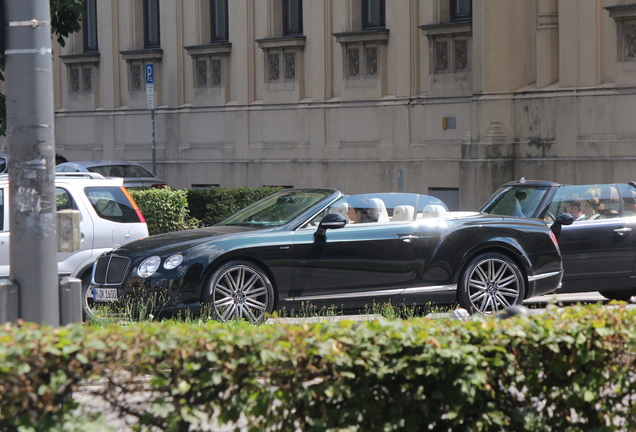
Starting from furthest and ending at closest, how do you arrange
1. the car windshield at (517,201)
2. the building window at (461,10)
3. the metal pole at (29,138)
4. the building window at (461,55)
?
the building window at (461,10), the building window at (461,55), the car windshield at (517,201), the metal pole at (29,138)

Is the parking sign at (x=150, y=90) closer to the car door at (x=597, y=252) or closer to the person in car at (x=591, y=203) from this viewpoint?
the person in car at (x=591, y=203)

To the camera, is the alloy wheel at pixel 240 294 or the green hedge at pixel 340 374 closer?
the green hedge at pixel 340 374

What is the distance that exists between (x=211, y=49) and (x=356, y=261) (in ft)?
54.7

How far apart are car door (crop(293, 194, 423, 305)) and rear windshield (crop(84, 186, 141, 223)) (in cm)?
239

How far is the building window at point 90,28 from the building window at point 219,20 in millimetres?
4289

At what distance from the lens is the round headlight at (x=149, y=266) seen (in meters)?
10.1

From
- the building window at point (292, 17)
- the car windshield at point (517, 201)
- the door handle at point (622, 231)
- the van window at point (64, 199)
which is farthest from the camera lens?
the building window at point (292, 17)

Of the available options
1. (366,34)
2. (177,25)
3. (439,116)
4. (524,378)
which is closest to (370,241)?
(524,378)

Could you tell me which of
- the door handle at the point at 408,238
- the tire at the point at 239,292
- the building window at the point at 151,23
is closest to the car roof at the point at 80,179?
the tire at the point at 239,292

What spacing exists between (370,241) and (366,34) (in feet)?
43.2

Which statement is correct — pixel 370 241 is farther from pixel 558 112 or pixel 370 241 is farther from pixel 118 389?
pixel 558 112

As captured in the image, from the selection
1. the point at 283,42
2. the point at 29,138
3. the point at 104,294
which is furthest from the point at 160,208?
the point at 29,138

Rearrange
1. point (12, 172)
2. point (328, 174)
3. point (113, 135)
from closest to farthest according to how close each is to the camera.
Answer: point (12, 172), point (328, 174), point (113, 135)

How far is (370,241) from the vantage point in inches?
423
